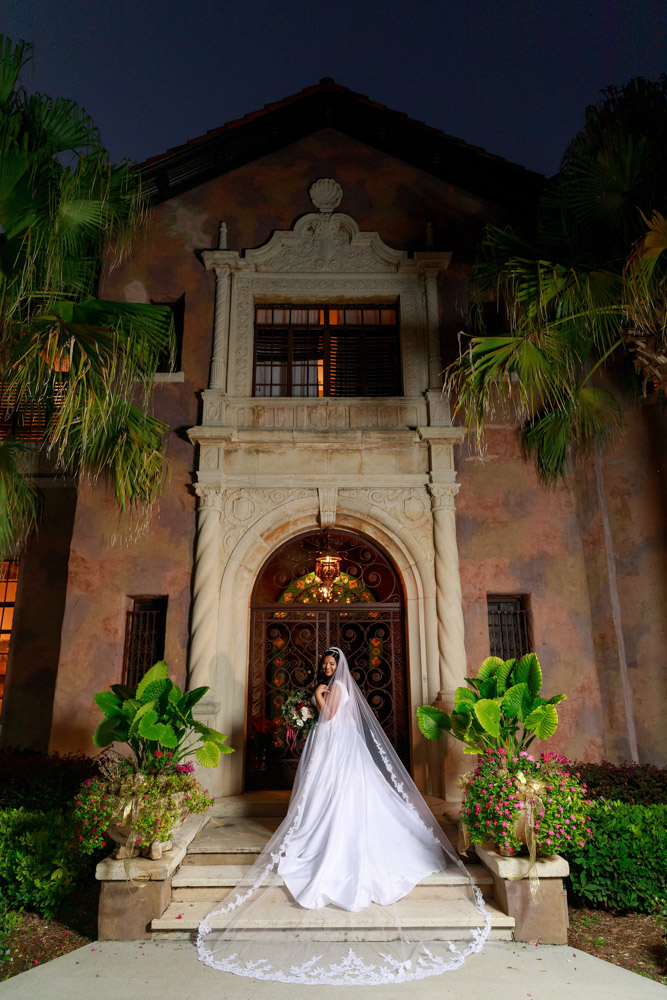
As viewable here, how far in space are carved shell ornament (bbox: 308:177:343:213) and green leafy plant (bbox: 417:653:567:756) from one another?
7749 millimetres

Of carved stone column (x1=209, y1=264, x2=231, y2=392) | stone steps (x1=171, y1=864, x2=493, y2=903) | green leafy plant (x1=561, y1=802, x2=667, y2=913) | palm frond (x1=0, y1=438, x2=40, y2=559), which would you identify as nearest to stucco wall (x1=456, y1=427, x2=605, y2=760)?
green leafy plant (x1=561, y1=802, x2=667, y2=913)

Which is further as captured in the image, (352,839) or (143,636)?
(143,636)

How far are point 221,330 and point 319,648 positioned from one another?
501 cm

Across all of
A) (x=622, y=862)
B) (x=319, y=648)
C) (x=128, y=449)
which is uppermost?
(x=128, y=449)

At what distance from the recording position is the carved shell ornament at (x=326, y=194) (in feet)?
34.5

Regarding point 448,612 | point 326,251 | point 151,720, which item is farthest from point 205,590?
point 326,251

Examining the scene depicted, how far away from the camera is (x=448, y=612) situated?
28.5ft

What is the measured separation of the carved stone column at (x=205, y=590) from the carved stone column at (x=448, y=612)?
9.98 feet

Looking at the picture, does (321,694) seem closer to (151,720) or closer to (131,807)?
(151,720)

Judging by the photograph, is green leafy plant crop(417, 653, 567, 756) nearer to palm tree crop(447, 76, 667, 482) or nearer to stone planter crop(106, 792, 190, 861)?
palm tree crop(447, 76, 667, 482)

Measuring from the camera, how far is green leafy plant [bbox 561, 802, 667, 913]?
19.0ft

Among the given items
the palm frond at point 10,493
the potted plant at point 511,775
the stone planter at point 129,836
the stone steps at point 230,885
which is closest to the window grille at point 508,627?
the potted plant at point 511,775

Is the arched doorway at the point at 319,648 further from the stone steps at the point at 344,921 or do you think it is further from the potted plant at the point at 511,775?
the stone steps at the point at 344,921

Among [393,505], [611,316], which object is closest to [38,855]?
[393,505]
